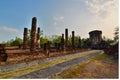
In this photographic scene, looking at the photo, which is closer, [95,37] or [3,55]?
[3,55]

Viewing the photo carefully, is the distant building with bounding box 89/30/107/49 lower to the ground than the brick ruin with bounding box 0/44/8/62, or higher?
higher

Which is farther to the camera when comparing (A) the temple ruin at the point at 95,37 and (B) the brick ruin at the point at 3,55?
(A) the temple ruin at the point at 95,37

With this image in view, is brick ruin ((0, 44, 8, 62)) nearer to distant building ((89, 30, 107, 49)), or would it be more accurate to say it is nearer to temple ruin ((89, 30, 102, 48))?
distant building ((89, 30, 107, 49))

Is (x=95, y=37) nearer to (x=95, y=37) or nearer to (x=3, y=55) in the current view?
(x=95, y=37)

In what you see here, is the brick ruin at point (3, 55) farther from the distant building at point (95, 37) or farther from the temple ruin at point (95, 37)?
the temple ruin at point (95, 37)

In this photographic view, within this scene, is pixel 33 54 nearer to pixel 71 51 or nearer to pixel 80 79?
pixel 80 79

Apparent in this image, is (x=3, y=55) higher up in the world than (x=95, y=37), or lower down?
lower down

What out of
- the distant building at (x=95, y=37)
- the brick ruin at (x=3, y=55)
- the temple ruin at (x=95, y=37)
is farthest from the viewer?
the temple ruin at (x=95, y=37)

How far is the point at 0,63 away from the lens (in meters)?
10.5

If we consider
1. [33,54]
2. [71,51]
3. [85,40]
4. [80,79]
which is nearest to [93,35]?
[85,40]

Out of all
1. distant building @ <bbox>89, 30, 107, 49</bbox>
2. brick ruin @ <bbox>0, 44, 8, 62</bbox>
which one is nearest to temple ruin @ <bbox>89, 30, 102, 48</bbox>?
distant building @ <bbox>89, 30, 107, 49</bbox>

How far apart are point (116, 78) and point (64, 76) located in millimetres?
3049

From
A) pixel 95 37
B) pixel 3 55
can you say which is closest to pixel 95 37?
pixel 95 37

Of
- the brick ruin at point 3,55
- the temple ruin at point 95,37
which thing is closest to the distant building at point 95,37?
the temple ruin at point 95,37
